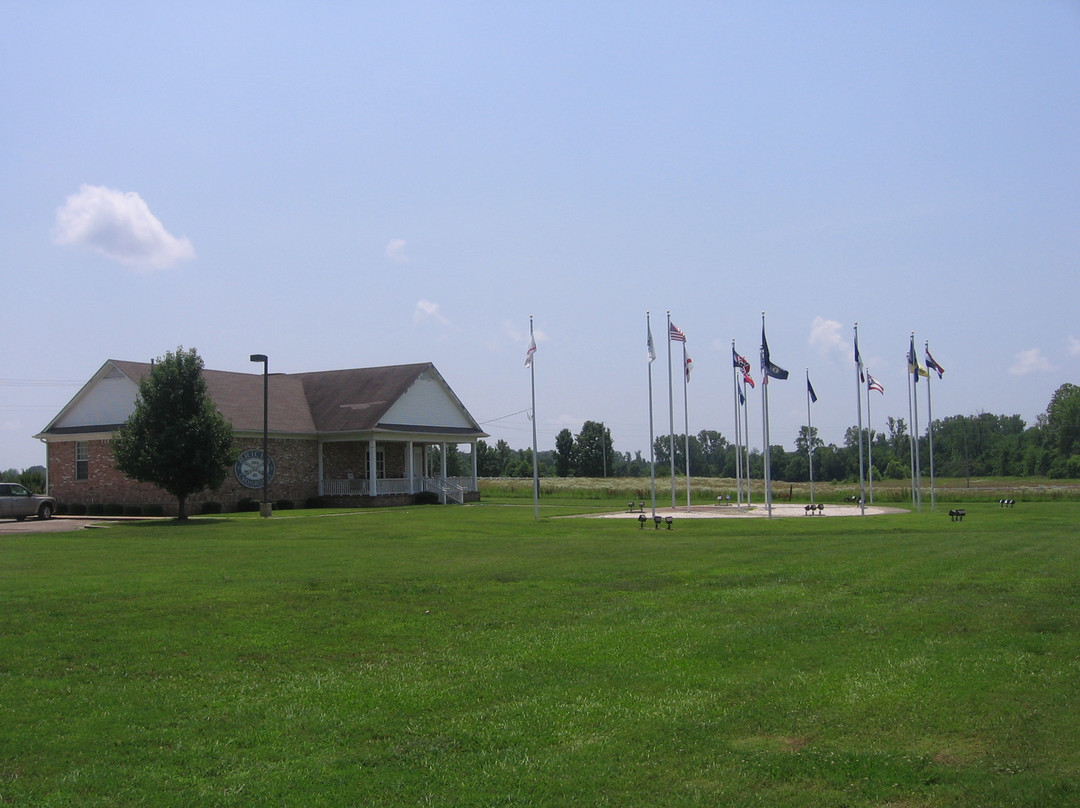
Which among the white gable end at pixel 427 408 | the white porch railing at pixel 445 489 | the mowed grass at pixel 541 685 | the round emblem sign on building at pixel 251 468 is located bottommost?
the mowed grass at pixel 541 685

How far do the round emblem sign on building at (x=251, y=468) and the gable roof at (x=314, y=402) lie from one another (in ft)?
4.38

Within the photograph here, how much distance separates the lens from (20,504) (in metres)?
37.1

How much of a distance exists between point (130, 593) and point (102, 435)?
32.3 metres

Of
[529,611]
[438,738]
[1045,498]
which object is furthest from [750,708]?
[1045,498]

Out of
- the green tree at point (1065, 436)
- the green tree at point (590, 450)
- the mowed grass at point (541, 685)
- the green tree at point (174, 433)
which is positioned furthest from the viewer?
the green tree at point (1065, 436)

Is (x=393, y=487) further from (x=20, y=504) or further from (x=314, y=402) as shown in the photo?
(x=20, y=504)

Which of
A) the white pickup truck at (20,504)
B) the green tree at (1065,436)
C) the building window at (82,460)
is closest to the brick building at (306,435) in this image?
the building window at (82,460)

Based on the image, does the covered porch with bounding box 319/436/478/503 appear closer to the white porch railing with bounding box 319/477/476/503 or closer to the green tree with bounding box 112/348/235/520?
the white porch railing with bounding box 319/477/476/503

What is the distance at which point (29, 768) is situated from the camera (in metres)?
6.57

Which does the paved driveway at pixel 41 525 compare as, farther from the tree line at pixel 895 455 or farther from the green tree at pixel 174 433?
the tree line at pixel 895 455

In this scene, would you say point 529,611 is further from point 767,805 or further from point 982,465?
point 982,465

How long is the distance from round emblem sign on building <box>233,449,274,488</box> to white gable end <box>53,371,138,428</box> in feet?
17.2

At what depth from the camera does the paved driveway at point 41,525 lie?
30.3 metres

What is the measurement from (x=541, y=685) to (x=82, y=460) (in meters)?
40.9
